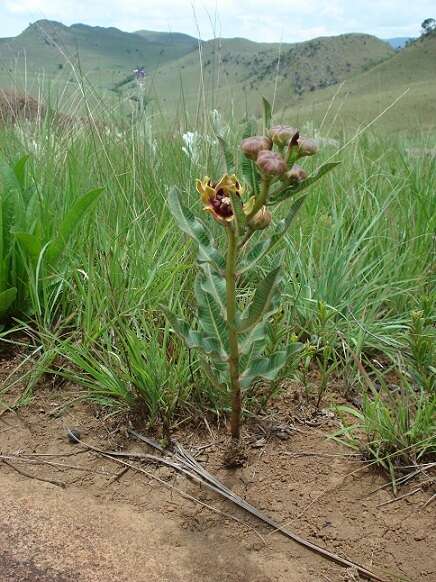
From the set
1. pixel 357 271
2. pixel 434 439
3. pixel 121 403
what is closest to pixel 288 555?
pixel 434 439

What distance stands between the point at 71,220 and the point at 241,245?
0.82 metres

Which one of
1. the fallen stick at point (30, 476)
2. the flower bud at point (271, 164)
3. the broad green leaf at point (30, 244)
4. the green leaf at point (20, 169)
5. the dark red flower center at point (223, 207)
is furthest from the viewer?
the green leaf at point (20, 169)

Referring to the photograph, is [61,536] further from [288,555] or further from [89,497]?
[288,555]

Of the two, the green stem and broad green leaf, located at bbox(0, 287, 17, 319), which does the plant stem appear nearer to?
the green stem

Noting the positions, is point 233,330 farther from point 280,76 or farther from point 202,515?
point 280,76

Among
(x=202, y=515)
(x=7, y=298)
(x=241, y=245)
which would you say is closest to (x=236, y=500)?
(x=202, y=515)

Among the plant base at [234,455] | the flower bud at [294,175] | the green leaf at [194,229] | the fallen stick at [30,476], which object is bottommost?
the fallen stick at [30,476]

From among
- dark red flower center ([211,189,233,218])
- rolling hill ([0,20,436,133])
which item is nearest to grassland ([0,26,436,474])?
dark red flower center ([211,189,233,218])

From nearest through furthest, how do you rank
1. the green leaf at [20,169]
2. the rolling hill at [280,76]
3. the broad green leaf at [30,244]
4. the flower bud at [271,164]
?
the flower bud at [271,164] → the broad green leaf at [30,244] → the green leaf at [20,169] → the rolling hill at [280,76]

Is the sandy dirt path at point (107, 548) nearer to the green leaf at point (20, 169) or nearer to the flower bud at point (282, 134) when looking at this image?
the flower bud at point (282, 134)

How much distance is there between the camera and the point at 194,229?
117cm

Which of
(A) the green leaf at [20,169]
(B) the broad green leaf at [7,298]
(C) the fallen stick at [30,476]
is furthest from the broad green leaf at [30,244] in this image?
(C) the fallen stick at [30,476]

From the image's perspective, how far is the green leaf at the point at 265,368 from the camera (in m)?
1.25

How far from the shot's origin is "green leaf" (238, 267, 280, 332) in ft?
3.60
